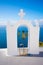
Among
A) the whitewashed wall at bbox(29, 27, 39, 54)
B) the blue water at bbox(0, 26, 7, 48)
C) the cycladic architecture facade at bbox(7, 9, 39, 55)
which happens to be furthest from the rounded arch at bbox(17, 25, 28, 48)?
the blue water at bbox(0, 26, 7, 48)

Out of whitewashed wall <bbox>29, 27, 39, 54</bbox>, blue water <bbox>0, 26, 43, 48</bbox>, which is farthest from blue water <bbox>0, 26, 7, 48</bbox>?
whitewashed wall <bbox>29, 27, 39, 54</bbox>

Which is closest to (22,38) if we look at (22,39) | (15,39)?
(22,39)

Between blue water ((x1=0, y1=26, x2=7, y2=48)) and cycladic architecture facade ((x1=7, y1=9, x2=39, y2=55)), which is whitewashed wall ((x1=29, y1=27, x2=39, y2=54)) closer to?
cycladic architecture facade ((x1=7, y1=9, x2=39, y2=55))

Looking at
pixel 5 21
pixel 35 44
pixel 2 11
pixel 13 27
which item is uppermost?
pixel 2 11

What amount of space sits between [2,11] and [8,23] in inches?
9.0

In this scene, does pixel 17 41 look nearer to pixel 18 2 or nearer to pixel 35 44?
pixel 35 44

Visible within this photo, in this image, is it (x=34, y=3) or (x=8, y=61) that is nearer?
(x=34, y=3)

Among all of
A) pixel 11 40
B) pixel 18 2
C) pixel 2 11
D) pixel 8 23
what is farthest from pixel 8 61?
pixel 18 2

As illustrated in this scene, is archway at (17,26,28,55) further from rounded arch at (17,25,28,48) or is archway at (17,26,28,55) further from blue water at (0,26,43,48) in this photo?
A: blue water at (0,26,43,48)

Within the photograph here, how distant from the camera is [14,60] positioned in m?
1.80

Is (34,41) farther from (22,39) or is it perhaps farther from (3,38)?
(3,38)

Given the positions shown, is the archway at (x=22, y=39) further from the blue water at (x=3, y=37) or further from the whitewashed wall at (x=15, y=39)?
the blue water at (x=3, y=37)

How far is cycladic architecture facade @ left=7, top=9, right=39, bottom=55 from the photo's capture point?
5.70ft

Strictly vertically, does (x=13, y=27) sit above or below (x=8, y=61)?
above
